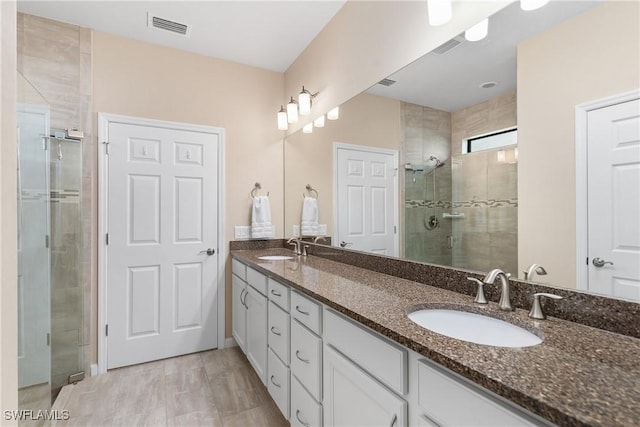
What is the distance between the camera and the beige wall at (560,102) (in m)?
0.91

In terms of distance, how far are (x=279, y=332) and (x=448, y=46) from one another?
5.55 ft

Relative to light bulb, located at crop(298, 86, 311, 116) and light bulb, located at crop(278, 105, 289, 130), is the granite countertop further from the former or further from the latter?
light bulb, located at crop(278, 105, 289, 130)

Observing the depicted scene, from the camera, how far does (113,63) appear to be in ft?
8.28

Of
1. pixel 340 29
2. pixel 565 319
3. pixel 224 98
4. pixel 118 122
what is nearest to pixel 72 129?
pixel 118 122

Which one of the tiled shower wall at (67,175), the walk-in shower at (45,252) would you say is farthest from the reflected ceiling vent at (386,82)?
the tiled shower wall at (67,175)

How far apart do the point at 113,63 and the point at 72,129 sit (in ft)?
2.07

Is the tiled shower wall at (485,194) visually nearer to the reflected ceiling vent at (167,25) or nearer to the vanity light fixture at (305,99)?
the vanity light fixture at (305,99)

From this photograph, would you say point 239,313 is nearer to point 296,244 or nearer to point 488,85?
point 296,244

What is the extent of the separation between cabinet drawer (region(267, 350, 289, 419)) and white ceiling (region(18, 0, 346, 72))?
91.9 inches

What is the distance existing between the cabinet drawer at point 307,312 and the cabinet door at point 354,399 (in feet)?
0.39

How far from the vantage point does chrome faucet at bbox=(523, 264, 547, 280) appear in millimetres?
1115

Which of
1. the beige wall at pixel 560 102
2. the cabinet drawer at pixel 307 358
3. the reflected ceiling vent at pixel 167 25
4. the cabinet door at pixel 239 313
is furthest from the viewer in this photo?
the cabinet door at pixel 239 313

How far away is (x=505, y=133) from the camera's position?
48.6 inches

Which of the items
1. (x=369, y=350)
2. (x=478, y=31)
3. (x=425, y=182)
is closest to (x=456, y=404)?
(x=369, y=350)
